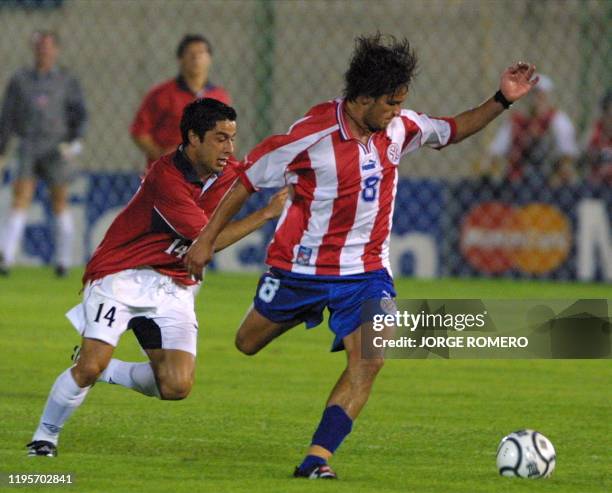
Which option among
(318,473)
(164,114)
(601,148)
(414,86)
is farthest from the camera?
(414,86)

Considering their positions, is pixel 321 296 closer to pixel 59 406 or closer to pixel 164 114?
pixel 59 406

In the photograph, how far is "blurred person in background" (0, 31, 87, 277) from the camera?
15.4m

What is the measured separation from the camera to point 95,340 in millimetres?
6992

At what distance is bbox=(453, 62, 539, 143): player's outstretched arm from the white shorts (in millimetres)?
1438

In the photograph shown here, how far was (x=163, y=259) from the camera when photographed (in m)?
7.44

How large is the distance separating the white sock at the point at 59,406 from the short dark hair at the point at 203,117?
1280 millimetres

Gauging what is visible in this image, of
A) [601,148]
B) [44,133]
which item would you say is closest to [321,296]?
[44,133]

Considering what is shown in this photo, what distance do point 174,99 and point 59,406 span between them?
6.17 meters

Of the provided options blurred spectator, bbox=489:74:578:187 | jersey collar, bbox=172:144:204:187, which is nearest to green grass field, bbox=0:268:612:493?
jersey collar, bbox=172:144:204:187

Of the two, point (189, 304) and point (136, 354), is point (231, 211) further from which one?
point (136, 354)

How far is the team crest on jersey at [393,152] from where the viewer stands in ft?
22.9

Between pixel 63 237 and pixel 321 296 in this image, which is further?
pixel 63 237

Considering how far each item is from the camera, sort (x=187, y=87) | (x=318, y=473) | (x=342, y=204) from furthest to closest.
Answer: (x=187, y=87)
(x=342, y=204)
(x=318, y=473)

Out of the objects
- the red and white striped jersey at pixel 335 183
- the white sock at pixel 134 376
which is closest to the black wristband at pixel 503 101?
the red and white striped jersey at pixel 335 183
